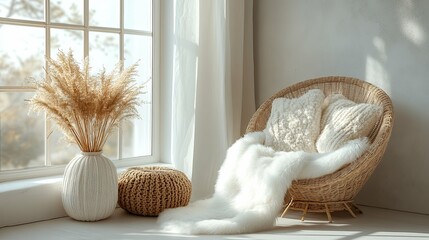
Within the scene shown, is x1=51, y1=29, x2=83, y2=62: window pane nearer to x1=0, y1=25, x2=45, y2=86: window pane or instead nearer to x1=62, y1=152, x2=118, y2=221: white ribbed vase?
x1=0, y1=25, x2=45, y2=86: window pane

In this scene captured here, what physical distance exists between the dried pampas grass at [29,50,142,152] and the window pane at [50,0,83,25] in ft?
1.19

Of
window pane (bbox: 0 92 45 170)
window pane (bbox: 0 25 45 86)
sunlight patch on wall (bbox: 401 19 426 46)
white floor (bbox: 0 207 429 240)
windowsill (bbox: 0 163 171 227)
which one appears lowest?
white floor (bbox: 0 207 429 240)

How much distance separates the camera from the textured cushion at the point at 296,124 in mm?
3615

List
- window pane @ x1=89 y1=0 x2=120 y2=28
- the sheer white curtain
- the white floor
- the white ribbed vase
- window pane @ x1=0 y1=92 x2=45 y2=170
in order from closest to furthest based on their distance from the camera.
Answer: the white floor
the white ribbed vase
window pane @ x1=0 y1=92 x2=45 y2=170
window pane @ x1=89 y1=0 x2=120 y2=28
the sheer white curtain

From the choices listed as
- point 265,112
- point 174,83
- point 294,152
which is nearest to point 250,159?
point 294,152

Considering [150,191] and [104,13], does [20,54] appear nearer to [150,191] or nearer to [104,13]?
[104,13]

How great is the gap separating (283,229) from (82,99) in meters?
1.29

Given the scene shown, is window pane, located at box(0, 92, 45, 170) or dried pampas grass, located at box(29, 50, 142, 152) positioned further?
window pane, located at box(0, 92, 45, 170)

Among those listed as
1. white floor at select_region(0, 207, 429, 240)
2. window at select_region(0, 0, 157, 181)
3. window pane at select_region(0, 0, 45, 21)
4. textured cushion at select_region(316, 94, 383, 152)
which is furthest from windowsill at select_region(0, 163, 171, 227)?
textured cushion at select_region(316, 94, 383, 152)

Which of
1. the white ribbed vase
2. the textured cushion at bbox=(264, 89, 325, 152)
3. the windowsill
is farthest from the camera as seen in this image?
the textured cushion at bbox=(264, 89, 325, 152)

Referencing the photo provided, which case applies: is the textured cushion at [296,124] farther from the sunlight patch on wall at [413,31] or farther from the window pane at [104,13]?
the window pane at [104,13]

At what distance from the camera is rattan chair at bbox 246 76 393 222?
3314 mm

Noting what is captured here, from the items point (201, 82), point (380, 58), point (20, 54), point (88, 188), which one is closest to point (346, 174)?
point (380, 58)

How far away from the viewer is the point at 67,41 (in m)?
3.75
